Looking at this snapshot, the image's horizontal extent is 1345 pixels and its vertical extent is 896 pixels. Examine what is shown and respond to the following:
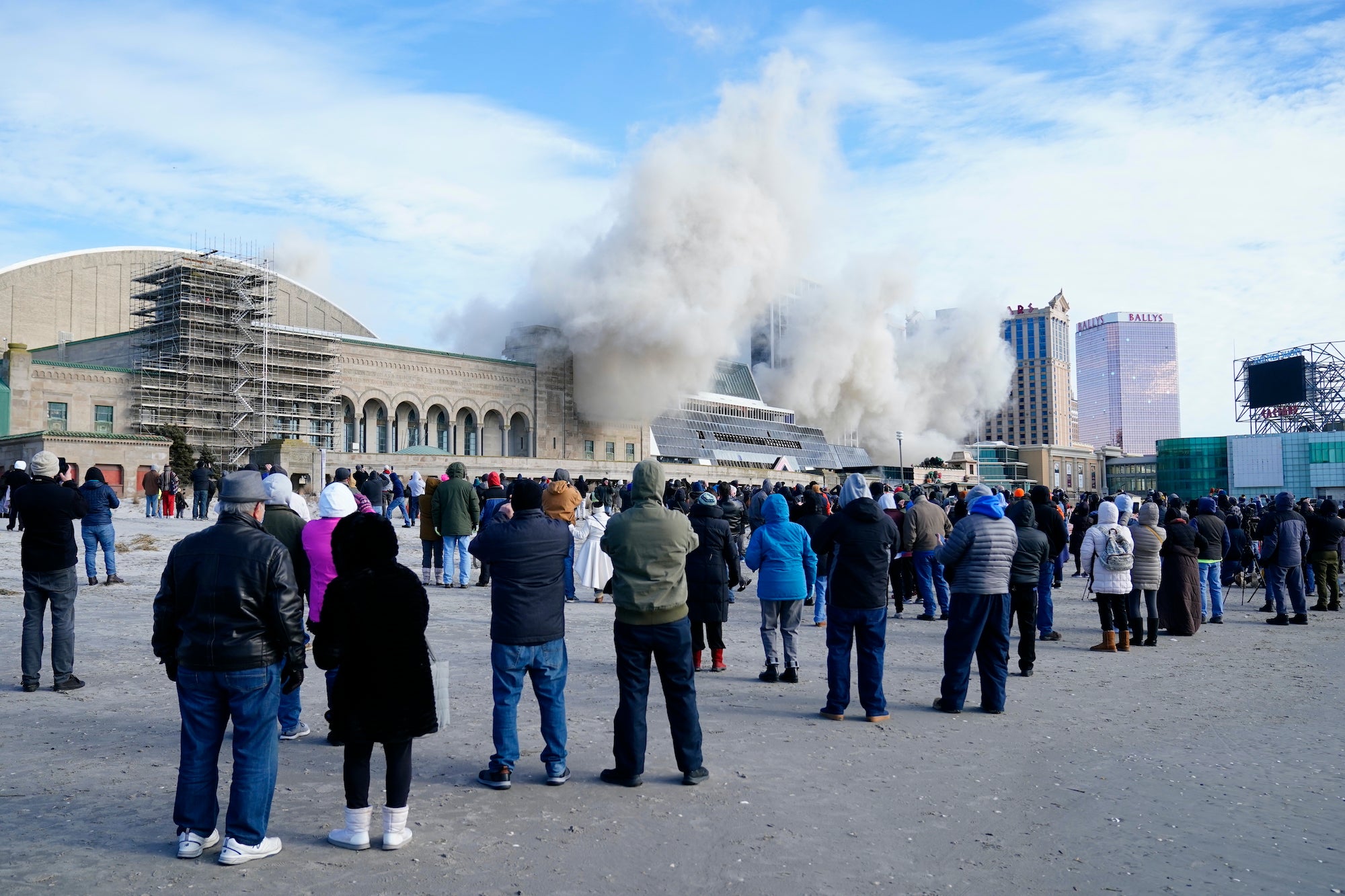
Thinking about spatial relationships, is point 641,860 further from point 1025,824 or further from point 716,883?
point 1025,824

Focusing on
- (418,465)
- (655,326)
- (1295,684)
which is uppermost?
(655,326)

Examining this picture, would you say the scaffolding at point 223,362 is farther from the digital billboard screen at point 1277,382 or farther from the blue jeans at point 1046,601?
the digital billboard screen at point 1277,382

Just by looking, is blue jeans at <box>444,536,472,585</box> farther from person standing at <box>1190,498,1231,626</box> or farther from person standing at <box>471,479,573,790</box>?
person standing at <box>1190,498,1231,626</box>

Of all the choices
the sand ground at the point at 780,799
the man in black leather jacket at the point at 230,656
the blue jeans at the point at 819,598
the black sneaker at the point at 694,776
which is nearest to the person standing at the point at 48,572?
the sand ground at the point at 780,799

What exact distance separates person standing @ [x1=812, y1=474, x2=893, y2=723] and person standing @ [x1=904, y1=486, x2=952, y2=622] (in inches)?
232

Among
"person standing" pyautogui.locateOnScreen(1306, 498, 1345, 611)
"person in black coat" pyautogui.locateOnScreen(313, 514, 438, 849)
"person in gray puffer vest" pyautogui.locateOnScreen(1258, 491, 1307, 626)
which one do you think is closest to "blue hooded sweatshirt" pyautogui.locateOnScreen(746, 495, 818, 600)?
"person in black coat" pyautogui.locateOnScreen(313, 514, 438, 849)

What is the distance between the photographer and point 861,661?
7395 millimetres

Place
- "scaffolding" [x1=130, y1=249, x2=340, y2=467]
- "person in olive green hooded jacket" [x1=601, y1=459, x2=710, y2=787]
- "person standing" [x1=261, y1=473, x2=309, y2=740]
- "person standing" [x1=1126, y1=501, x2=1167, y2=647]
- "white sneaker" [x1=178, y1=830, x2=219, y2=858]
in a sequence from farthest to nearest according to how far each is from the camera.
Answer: "scaffolding" [x1=130, y1=249, x2=340, y2=467], "person standing" [x1=1126, y1=501, x2=1167, y2=647], "person standing" [x1=261, y1=473, x2=309, y2=740], "person in olive green hooded jacket" [x1=601, y1=459, x2=710, y2=787], "white sneaker" [x1=178, y1=830, x2=219, y2=858]

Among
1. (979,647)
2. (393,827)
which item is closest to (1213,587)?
(979,647)

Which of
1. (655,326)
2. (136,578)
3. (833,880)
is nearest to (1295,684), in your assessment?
(833,880)

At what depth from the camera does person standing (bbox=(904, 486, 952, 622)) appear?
13.4 m

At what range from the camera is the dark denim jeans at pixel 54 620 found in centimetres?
776

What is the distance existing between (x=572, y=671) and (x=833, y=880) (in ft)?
16.6

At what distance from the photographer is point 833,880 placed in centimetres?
432
